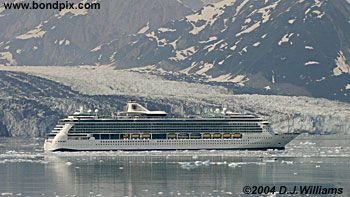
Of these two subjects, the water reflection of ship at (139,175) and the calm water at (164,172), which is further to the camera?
the water reflection of ship at (139,175)

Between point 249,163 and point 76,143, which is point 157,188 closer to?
point 249,163

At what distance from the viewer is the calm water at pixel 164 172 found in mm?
121750

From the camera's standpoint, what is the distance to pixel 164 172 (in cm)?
14150

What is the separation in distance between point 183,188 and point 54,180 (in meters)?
16.0

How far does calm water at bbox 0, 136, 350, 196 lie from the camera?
4793 inches

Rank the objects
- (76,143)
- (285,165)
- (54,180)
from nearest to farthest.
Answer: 1. (54,180)
2. (285,165)
3. (76,143)

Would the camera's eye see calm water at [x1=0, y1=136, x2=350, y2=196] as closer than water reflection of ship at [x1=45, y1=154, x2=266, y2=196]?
Yes

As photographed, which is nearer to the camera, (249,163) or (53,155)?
(249,163)

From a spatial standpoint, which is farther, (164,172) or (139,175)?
(164,172)

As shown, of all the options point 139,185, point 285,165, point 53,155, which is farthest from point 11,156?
point 139,185

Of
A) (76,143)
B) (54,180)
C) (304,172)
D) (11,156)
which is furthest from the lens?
(76,143)

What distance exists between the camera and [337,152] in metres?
184

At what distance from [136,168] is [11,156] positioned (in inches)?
1184

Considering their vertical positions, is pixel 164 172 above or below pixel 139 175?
above
